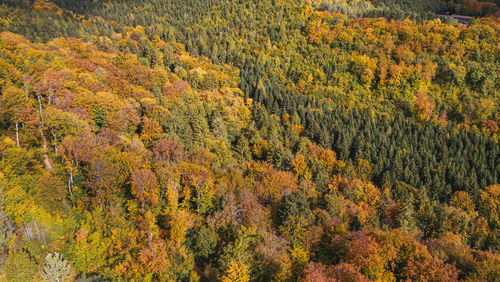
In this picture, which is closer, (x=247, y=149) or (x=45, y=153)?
(x=45, y=153)

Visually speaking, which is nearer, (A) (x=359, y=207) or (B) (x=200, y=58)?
(A) (x=359, y=207)

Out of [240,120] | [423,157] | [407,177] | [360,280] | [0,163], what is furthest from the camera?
[240,120]

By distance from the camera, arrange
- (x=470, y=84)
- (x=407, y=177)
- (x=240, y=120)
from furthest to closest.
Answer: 1. (x=470, y=84)
2. (x=240, y=120)
3. (x=407, y=177)

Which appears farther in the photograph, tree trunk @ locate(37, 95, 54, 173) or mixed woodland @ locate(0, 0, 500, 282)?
tree trunk @ locate(37, 95, 54, 173)

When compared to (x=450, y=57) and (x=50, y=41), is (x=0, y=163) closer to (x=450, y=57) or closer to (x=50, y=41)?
(x=50, y=41)

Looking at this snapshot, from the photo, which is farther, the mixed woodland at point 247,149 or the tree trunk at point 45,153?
the tree trunk at point 45,153

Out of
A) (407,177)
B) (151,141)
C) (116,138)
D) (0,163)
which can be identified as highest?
(0,163)

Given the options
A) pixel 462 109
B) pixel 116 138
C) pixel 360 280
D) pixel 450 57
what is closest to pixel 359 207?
pixel 360 280

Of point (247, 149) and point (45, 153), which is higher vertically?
point (45, 153)
